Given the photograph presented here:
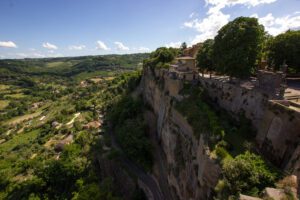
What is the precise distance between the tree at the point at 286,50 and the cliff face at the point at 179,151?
15065 millimetres

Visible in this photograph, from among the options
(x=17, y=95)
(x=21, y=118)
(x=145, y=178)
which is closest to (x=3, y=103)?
(x=17, y=95)

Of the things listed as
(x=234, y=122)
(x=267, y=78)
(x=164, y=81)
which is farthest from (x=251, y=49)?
(x=164, y=81)

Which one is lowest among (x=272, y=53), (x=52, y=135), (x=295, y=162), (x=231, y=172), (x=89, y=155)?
(x=52, y=135)

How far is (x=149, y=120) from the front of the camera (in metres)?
47.2

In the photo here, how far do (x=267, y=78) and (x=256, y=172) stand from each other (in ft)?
36.9

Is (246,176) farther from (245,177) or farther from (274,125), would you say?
(274,125)

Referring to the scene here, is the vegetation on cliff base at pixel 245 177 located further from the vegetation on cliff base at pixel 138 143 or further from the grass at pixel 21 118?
the grass at pixel 21 118

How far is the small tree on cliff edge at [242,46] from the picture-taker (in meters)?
25.0

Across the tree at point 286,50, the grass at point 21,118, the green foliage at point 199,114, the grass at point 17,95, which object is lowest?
the grass at point 21,118

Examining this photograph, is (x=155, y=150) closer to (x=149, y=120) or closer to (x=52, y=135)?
(x=149, y=120)

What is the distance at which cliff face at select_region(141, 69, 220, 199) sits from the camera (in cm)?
1961

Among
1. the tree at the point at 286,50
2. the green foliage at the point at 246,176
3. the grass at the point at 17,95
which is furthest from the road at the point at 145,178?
the grass at the point at 17,95

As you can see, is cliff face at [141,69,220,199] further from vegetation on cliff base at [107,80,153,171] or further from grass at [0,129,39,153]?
grass at [0,129,39,153]

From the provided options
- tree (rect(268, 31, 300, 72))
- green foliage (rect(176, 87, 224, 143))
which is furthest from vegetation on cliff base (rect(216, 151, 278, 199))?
tree (rect(268, 31, 300, 72))
